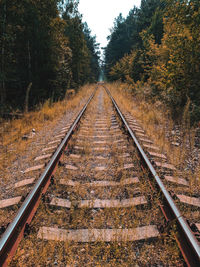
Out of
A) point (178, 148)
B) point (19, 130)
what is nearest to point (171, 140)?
point (178, 148)

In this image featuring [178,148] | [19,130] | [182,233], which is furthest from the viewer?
[19,130]

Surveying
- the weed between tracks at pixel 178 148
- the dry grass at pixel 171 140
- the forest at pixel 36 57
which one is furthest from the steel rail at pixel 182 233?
the forest at pixel 36 57

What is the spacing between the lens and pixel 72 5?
64.7ft

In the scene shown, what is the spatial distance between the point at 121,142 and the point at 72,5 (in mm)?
21684

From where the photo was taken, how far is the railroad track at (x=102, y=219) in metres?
1.66

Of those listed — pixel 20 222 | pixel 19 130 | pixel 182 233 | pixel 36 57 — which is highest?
pixel 36 57

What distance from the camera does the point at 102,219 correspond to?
84.5 inches

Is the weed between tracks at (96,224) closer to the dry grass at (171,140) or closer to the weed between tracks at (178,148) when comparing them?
the weed between tracks at (178,148)

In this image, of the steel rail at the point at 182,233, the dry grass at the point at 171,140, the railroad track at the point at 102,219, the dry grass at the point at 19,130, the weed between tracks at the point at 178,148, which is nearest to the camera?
the steel rail at the point at 182,233

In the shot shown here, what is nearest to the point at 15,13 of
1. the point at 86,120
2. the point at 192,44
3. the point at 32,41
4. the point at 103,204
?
the point at 32,41

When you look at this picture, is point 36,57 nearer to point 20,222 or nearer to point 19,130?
point 19,130

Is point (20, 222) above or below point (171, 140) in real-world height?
below

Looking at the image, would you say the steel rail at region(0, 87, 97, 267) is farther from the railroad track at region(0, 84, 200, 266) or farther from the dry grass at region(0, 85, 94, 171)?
the dry grass at region(0, 85, 94, 171)

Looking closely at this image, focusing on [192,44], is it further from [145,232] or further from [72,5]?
[72,5]
